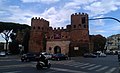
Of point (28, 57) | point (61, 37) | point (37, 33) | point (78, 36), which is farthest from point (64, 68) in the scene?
point (37, 33)

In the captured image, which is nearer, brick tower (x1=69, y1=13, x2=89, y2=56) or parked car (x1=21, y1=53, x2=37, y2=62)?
parked car (x1=21, y1=53, x2=37, y2=62)

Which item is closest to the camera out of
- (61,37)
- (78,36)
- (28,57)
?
(28,57)

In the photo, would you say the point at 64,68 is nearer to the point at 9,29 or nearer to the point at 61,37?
the point at 61,37

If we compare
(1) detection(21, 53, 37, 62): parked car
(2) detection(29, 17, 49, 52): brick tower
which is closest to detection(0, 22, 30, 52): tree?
(2) detection(29, 17, 49, 52): brick tower

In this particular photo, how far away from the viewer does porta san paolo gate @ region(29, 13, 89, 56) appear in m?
74.6

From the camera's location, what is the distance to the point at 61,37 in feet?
252

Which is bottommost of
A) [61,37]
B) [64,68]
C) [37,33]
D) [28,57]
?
[64,68]

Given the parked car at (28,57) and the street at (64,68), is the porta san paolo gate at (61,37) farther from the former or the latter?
the street at (64,68)

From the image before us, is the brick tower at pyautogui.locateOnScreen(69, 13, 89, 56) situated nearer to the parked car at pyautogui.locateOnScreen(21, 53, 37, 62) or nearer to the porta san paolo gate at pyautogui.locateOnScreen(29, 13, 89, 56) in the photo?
the porta san paolo gate at pyautogui.locateOnScreen(29, 13, 89, 56)

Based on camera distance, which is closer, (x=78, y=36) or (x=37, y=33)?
(x=78, y=36)

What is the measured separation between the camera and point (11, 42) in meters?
90.7

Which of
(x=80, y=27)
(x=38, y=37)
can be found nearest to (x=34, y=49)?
(x=38, y=37)

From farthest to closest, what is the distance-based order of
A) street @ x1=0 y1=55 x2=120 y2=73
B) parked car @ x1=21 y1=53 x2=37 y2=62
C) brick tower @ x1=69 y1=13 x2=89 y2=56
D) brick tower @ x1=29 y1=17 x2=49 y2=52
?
brick tower @ x1=29 y1=17 x2=49 y2=52, brick tower @ x1=69 y1=13 x2=89 y2=56, parked car @ x1=21 y1=53 x2=37 y2=62, street @ x1=0 y1=55 x2=120 y2=73

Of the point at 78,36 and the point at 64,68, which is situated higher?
the point at 78,36
